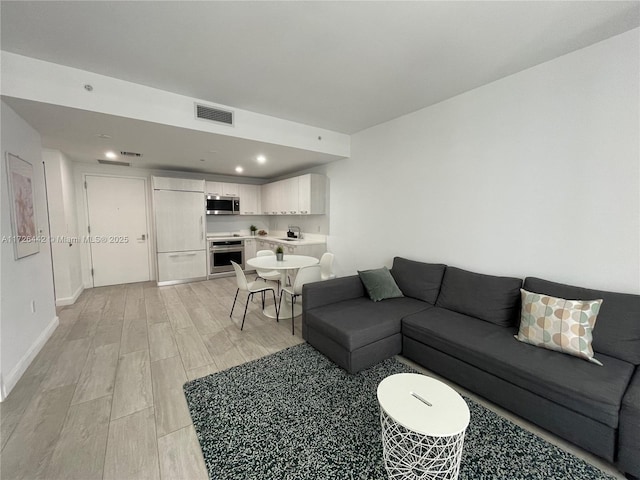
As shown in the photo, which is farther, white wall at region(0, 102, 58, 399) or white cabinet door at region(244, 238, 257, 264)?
white cabinet door at region(244, 238, 257, 264)

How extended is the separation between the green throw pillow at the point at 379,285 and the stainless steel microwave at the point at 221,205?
416 centimetres

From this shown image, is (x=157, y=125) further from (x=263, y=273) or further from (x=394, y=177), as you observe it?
(x=394, y=177)

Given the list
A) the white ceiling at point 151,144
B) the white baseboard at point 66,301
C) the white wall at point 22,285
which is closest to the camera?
the white wall at point 22,285

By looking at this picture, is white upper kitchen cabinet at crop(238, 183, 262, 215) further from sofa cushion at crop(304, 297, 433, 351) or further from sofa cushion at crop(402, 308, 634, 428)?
sofa cushion at crop(402, 308, 634, 428)

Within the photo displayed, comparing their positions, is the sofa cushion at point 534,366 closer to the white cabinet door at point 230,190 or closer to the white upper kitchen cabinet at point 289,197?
the white upper kitchen cabinet at point 289,197

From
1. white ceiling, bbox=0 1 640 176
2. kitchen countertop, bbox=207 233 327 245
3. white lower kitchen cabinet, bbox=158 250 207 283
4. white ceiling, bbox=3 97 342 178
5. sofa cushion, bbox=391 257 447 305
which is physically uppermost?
white ceiling, bbox=0 1 640 176

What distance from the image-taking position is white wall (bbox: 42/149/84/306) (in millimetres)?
3848

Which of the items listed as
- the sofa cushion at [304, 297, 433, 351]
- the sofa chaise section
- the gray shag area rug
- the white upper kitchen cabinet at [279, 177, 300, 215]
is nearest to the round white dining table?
the sofa chaise section

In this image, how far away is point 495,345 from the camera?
1.97 m

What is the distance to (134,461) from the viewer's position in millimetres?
1492

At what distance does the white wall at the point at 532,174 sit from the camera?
1939mm

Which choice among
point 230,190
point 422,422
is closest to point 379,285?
point 422,422

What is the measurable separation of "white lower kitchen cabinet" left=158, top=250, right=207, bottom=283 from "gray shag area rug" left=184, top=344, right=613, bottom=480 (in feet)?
12.1

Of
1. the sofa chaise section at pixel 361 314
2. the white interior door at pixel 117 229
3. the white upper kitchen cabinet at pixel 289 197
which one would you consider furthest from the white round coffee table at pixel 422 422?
the white interior door at pixel 117 229
